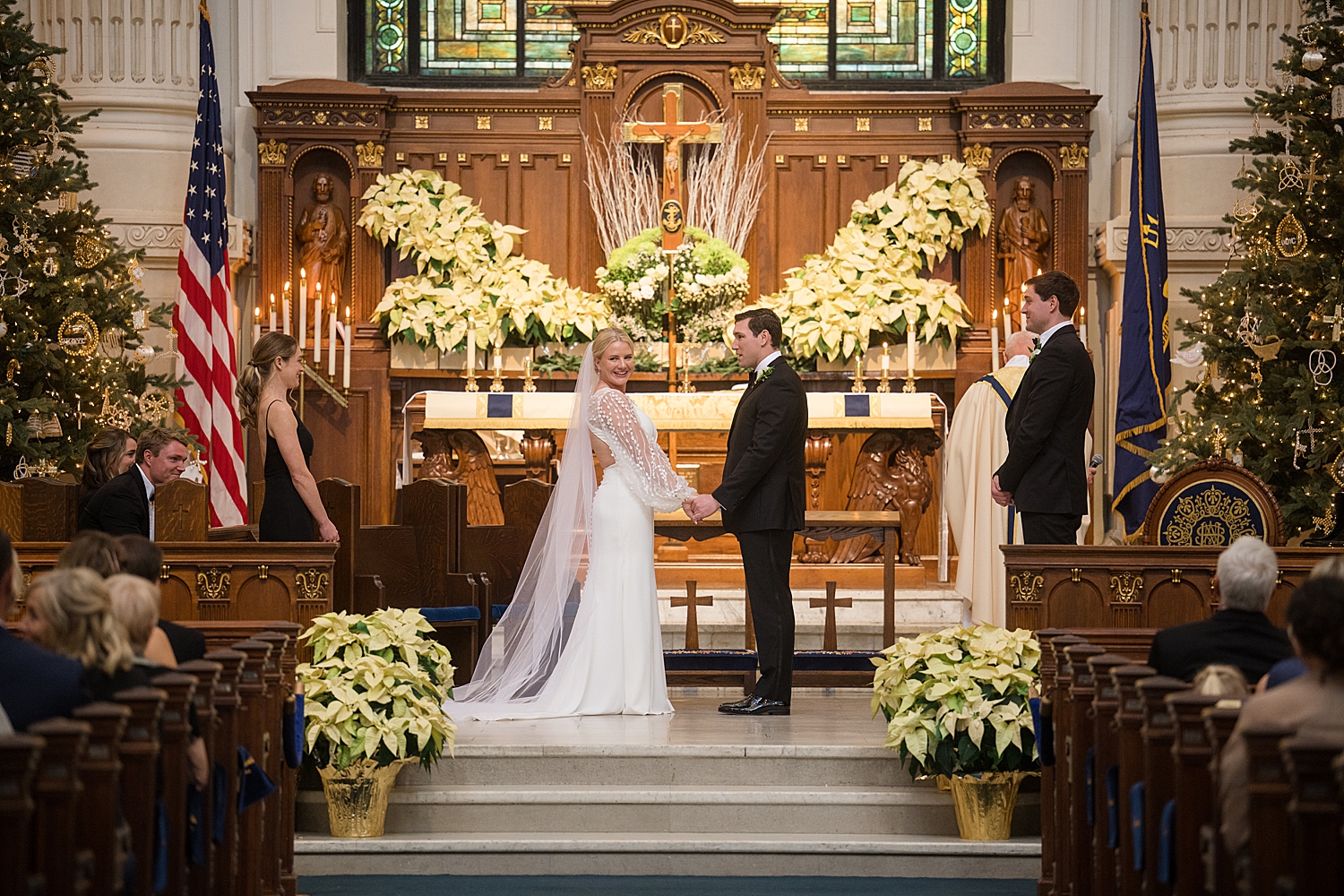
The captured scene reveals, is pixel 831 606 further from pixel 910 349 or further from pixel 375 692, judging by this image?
pixel 910 349

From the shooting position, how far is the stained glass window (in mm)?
13961

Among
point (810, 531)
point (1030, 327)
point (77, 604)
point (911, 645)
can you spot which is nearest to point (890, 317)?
point (810, 531)

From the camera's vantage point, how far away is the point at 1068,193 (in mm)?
12938

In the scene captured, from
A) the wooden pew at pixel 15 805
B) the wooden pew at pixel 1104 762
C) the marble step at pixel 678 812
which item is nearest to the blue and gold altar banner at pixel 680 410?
the marble step at pixel 678 812

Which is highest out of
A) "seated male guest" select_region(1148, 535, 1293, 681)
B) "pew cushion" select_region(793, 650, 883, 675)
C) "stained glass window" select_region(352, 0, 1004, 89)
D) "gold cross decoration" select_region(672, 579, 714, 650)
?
"stained glass window" select_region(352, 0, 1004, 89)

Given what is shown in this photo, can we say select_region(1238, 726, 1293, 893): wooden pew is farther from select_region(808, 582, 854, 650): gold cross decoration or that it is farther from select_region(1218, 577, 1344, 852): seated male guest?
select_region(808, 582, 854, 650): gold cross decoration

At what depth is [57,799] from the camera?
11.2 ft

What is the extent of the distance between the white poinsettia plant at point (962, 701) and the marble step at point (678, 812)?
24 cm

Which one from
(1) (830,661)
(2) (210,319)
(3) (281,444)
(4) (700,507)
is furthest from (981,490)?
(2) (210,319)

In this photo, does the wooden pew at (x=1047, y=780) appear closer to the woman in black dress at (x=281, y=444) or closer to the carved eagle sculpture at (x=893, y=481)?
the woman in black dress at (x=281, y=444)

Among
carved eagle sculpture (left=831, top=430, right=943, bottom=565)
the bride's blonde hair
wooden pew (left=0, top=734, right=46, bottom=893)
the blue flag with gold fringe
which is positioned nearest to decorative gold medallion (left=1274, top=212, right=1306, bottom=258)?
the blue flag with gold fringe

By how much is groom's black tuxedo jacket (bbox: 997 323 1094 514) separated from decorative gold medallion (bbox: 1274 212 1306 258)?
2524 mm

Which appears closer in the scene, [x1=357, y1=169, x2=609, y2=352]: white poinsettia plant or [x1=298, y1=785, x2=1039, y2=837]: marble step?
[x1=298, y1=785, x2=1039, y2=837]: marble step

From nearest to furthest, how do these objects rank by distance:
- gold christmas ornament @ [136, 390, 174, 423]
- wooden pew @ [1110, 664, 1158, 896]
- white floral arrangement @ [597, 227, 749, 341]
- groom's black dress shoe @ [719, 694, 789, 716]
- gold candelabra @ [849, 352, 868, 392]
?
wooden pew @ [1110, 664, 1158, 896], groom's black dress shoe @ [719, 694, 789, 716], gold christmas ornament @ [136, 390, 174, 423], white floral arrangement @ [597, 227, 749, 341], gold candelabra @ [849, 352, 868, 392]
